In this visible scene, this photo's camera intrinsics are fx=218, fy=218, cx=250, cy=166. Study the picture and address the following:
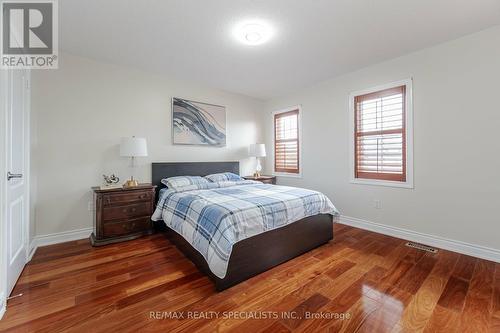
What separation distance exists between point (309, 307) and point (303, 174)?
9.35 feet

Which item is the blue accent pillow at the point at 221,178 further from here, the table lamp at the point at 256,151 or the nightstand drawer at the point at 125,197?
the nightstand drawer at the point at 125,197

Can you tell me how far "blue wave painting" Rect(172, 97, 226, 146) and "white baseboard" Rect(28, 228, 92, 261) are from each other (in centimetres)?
180

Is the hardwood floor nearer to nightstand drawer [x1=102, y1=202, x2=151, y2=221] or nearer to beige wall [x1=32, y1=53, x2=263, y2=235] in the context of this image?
nightstand drawer [x1=102, y1=202, x2=151, y2=221]

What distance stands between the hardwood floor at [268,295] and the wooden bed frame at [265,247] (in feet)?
0.27

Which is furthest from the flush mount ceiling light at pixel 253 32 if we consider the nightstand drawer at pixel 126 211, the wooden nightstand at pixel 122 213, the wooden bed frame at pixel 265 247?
the nightstand drawer at pixel 126 211

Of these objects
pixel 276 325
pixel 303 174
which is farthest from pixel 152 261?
Answer: pixel 303 174

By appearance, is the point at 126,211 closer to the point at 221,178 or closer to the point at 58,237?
the point at 58,237

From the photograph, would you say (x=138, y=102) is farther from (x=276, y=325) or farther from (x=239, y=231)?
(x=276, y=325)

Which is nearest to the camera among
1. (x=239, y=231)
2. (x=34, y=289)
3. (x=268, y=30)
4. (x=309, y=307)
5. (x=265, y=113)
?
(x=309, y=307)

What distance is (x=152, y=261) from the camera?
232 centimetres

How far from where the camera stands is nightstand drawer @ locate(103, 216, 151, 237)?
109 inches

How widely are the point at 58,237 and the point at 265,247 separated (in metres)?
2.66

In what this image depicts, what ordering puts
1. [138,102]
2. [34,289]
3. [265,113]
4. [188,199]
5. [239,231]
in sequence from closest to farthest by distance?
[34,289], [239,231], [188,199], [138,102], [265,113]

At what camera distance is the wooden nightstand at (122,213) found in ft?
8.91
